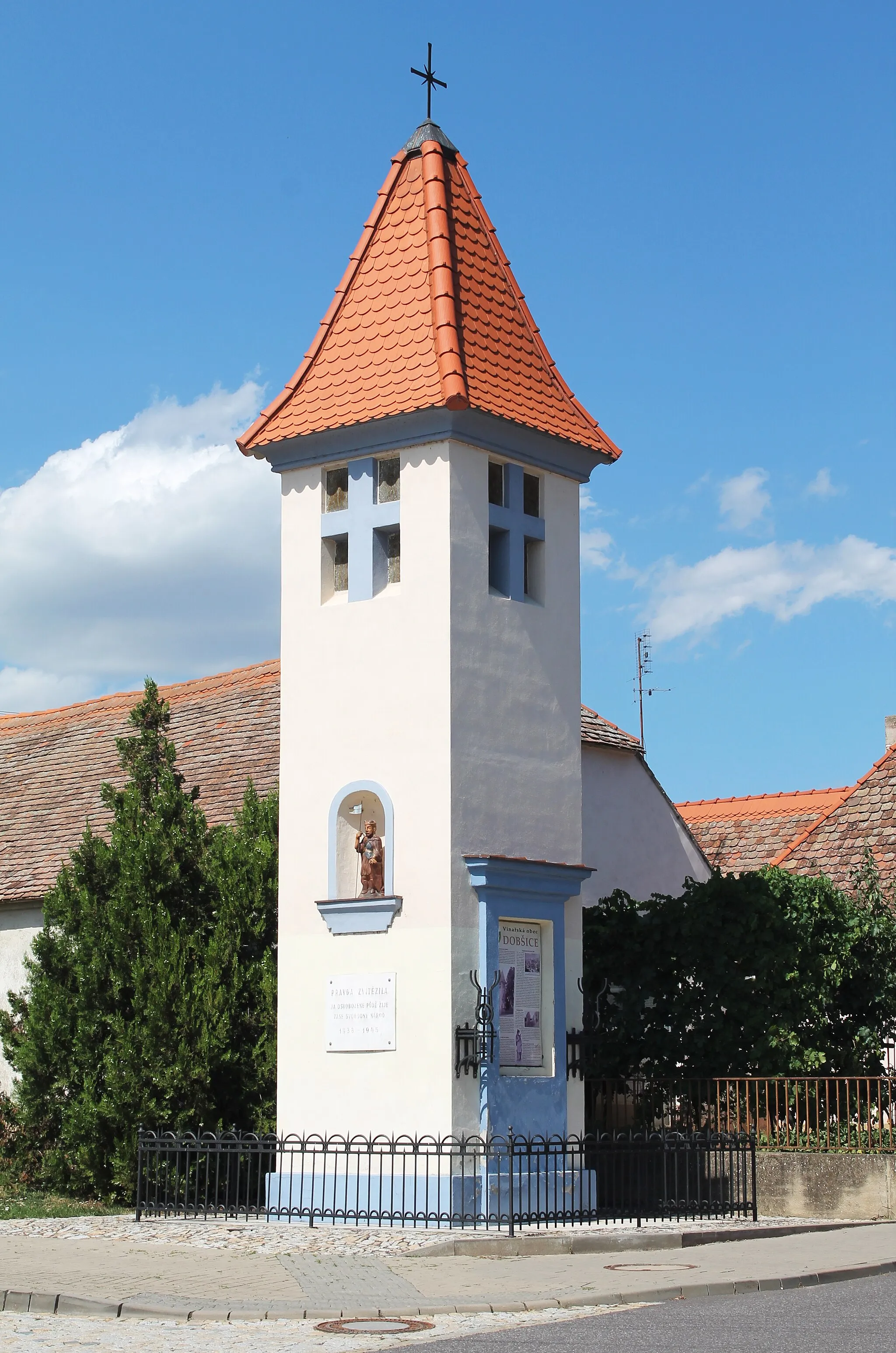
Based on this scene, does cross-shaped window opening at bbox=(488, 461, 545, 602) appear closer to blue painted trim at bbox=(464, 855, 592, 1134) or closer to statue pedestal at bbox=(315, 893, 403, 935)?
blue painted trim at bbox=(464, 855, 592, 1134)

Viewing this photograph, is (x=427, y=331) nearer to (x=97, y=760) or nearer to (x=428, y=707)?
(x=428, y=707)

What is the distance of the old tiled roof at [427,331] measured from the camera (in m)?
17.5

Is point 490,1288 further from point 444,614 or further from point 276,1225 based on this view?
point 444,614

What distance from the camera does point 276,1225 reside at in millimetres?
15984

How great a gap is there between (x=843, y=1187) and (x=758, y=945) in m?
2.96

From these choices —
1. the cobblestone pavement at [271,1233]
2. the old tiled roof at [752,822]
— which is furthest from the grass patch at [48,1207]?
the old tiled roof at [752,822]

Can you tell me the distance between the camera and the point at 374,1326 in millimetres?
10883

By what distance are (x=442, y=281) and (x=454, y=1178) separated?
28.7 feet

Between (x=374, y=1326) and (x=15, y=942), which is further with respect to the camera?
(x=15, y=942)

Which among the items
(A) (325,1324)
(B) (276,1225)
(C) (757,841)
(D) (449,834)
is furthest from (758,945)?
(C) (757,841)

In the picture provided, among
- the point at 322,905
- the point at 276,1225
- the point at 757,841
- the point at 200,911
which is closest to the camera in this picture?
the point at 276,1225

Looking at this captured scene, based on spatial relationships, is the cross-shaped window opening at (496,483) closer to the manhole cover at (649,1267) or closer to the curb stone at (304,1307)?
the manhole cover at (649,1267)

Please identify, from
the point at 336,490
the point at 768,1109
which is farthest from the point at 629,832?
the point at 336,490

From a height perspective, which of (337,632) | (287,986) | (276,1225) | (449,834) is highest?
(337,632)
